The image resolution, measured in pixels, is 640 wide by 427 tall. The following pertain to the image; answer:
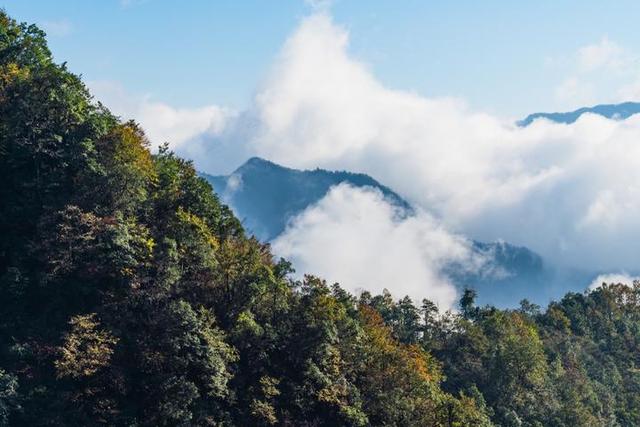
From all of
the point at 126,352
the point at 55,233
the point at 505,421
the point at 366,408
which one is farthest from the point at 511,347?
the point at 55,233

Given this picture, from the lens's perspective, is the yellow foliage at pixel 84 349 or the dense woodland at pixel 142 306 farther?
the dense woodland at pixel 142 306

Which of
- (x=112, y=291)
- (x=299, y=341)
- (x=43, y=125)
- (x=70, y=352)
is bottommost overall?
(x=70, y=352)

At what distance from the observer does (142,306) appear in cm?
4262

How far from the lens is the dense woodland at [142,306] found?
3947cm

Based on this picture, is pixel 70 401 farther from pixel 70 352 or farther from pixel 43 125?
pixel 43 125

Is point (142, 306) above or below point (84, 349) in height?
above

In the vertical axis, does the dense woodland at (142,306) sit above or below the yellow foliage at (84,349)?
above

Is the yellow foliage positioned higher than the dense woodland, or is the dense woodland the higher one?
the dense woodland

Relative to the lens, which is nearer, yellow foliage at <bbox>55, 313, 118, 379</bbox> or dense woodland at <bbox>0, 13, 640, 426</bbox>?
yellow foliage at <bbox>55, 313, 118, 379</bbox>

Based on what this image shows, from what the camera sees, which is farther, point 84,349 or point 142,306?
point 142,306

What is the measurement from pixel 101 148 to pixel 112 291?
1135 centimetres

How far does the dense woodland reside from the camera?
3947 cm

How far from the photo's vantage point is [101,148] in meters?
46.4

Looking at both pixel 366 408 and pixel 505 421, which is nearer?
pixel 366 408
